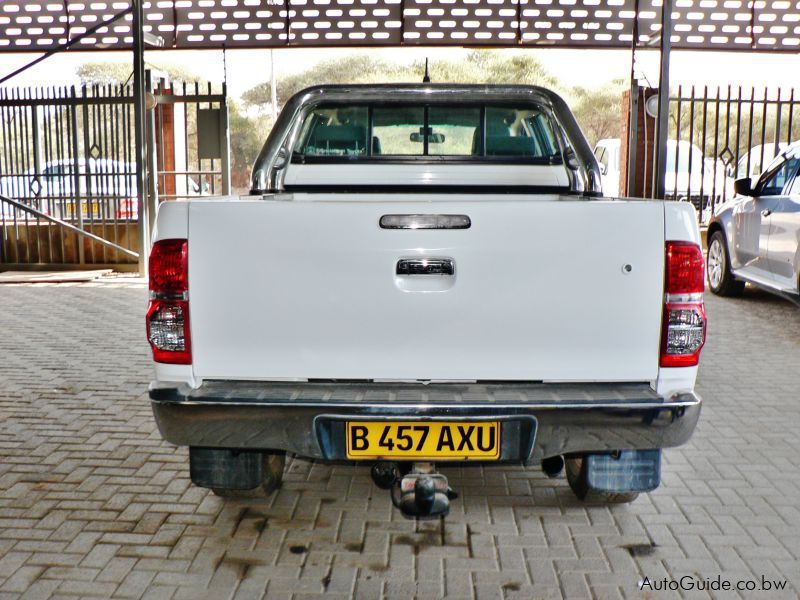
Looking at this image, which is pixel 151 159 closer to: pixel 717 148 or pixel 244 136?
pixel 717 148

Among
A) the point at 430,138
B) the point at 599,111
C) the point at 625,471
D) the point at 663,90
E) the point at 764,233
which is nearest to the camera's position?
the point at 625,471

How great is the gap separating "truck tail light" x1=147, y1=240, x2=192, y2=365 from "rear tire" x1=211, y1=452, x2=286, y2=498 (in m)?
0.76

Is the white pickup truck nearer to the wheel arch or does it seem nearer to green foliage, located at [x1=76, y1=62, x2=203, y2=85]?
the wheel arch

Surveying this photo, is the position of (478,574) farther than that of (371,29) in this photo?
No

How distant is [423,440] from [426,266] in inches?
24.3

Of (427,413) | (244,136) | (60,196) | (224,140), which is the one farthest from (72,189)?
(244,136)

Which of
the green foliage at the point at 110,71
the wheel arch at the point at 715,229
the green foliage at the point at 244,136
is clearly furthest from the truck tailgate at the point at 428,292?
the green foliage at the point at 110,71

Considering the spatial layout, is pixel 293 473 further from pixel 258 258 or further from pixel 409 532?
pixel 258 258

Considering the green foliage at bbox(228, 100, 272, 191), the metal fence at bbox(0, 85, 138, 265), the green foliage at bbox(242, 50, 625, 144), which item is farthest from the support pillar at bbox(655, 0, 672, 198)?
the green foliage at bbox(228, 100, 272, 191)

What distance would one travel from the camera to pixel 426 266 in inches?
115

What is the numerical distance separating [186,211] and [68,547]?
149 cm

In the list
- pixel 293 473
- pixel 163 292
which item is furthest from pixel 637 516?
pixel 163 292

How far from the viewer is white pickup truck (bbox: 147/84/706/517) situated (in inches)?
114

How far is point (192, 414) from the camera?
293 centimetres
